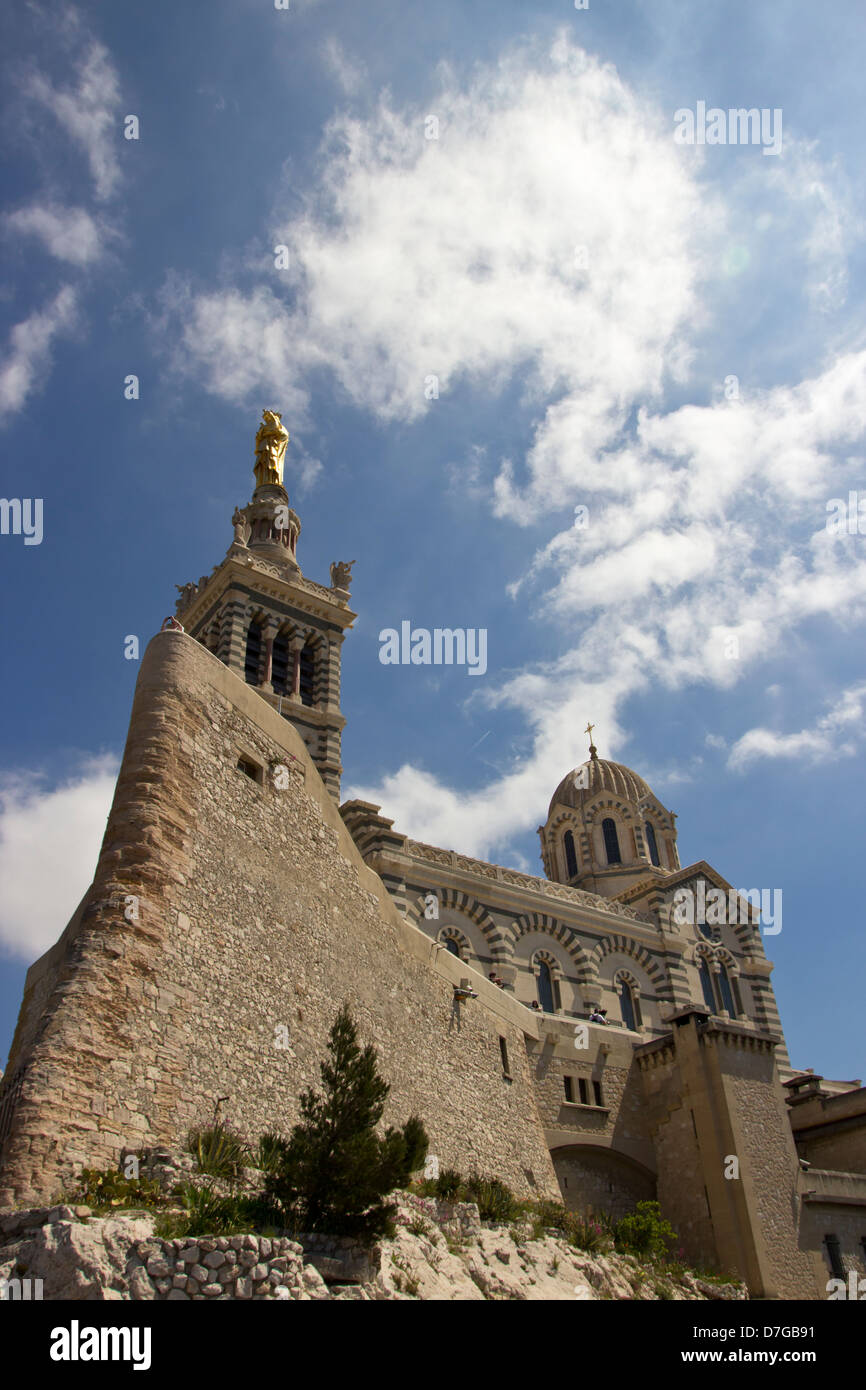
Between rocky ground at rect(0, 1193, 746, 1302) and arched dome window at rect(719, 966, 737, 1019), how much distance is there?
2149 cm

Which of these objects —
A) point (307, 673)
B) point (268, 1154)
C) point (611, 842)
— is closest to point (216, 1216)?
point (268, 1154)

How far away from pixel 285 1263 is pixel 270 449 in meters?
34.7

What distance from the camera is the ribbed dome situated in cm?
3897

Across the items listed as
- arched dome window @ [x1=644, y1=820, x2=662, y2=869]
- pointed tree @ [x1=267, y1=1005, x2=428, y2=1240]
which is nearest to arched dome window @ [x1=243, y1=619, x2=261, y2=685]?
arched dome window @ [x1=644, y1=820, x2=662, y2=869]

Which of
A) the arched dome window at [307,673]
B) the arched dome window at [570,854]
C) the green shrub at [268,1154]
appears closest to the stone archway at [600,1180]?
the green shrub at [268,1154]

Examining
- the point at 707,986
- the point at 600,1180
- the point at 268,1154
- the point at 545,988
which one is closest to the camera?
the point at 268,1154

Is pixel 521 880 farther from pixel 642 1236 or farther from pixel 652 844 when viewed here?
pixel 642 1236

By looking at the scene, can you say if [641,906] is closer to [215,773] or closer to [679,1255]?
[679,1255]

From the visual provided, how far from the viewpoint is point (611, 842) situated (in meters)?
38.4

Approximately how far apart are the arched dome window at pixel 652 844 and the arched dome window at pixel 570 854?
9.25ft

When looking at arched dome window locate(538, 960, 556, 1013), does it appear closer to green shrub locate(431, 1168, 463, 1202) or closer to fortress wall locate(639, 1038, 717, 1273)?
fortress wall locate(639, 1038, 717, 1273)

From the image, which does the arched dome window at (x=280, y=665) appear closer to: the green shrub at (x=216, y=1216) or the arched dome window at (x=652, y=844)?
the arched dome window at (x=652, y=844)
